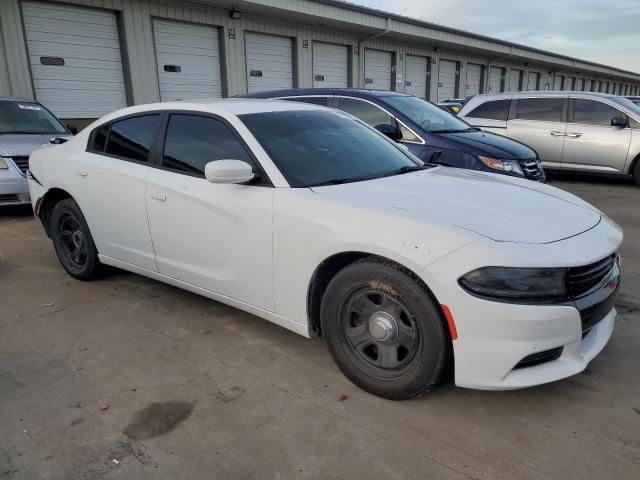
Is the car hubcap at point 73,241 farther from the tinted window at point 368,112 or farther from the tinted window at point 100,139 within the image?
the tinted window at point 368,112

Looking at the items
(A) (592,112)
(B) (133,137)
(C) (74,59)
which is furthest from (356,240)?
(C) (74,59)

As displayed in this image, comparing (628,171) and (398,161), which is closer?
(398,161)

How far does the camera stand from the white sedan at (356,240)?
2.27m

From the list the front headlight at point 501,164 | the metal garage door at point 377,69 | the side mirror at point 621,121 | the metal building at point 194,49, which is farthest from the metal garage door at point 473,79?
the front headlight at point 501,164

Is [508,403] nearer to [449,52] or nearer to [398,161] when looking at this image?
[398,161]

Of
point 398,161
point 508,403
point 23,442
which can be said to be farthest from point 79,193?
point 508,403

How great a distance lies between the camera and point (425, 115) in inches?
271

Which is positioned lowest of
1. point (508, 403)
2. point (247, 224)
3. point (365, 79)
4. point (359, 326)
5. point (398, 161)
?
point (508, 403)

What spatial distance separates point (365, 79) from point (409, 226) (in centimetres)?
1751

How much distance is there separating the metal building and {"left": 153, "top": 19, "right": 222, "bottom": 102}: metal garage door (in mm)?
26

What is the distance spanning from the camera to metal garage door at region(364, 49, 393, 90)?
18828 mm

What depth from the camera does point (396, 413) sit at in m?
2.52

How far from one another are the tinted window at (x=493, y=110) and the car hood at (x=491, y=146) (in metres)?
3.16

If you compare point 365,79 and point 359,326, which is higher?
point 365,79
